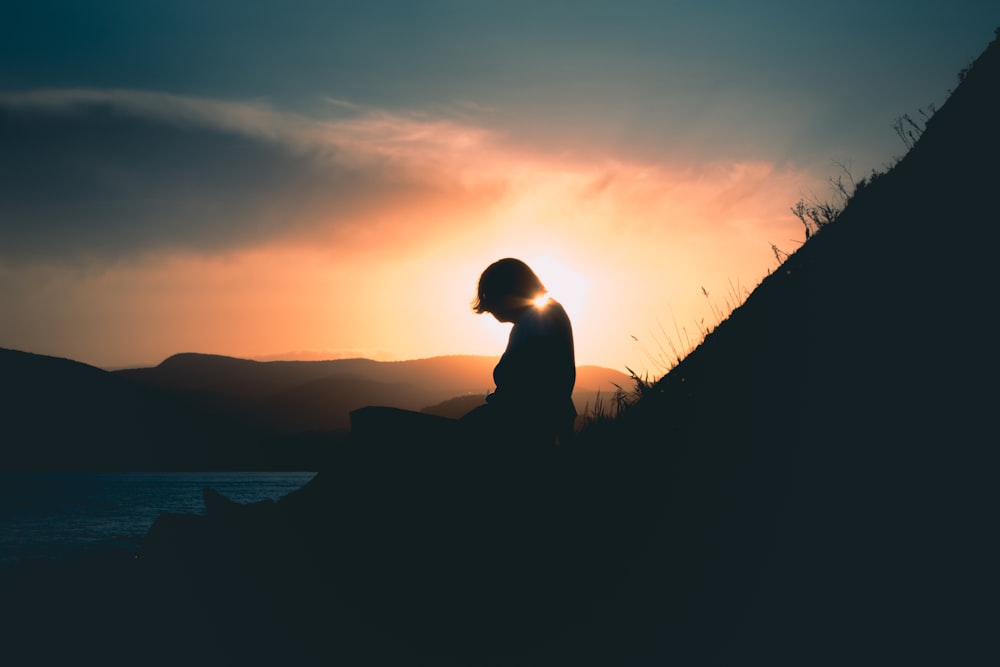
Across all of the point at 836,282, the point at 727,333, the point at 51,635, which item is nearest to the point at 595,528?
the point at 836,282

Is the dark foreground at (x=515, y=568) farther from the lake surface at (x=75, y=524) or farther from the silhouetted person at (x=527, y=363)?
the lake surface at (x=75, y=524)

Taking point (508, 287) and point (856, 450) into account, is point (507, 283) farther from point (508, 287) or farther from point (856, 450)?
point (856, 450)

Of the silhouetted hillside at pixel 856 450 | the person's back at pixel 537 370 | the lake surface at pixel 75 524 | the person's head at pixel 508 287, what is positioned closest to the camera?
the silhouetted hillside at pixel 856 450

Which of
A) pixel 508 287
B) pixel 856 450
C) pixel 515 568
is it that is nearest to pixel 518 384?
pixel 508 287

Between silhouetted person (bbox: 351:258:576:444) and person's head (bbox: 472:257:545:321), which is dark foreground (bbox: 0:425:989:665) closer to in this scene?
silhouetted person (bbox: 351:258:576:444)

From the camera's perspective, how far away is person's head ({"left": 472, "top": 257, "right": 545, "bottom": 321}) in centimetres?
494

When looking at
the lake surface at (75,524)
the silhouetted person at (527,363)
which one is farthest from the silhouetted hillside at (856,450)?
the lake surface at (75,524)

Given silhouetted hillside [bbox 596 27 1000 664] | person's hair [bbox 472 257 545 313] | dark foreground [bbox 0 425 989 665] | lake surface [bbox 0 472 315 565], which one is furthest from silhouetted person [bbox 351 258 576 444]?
lake surface [bbox 0 472 315 565]

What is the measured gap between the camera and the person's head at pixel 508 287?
494 cm

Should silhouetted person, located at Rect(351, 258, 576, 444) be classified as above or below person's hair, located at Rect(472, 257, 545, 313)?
below

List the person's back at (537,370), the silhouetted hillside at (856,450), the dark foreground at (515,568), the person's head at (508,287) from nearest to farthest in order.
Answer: the silhouetted hillside at (856,450), the dark foreground at (515,568), the person's back at (537,370), the person's head at (508,287)

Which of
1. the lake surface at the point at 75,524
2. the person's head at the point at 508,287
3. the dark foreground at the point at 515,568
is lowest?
the lake surface at the point at 75,524

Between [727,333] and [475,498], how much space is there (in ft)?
15.6

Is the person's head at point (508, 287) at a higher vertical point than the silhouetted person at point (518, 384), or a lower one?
higher
